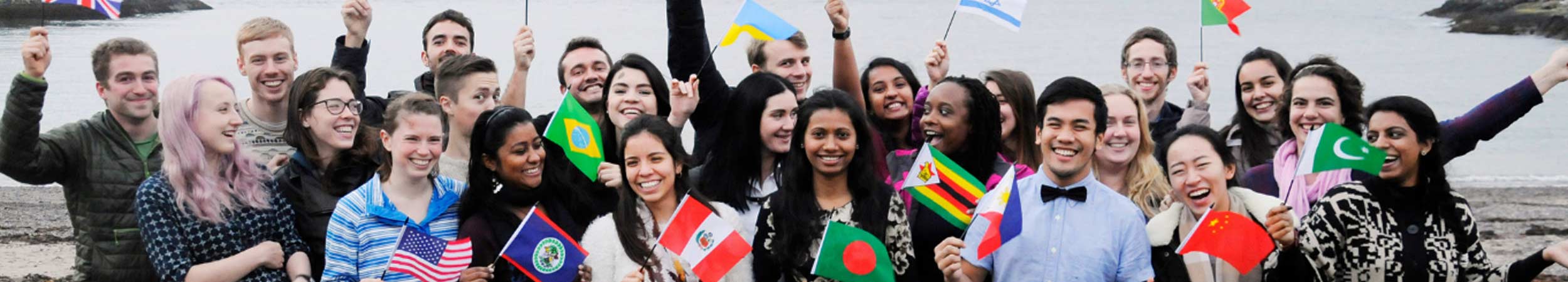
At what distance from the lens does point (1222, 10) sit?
249 inches

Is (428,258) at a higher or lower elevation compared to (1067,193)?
lower

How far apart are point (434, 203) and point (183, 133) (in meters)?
0.65

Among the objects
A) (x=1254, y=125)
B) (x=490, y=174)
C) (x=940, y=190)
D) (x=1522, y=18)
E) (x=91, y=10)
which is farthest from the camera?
(x=1522, y=18)

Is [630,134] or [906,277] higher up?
[630,134]

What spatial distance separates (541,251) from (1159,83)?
2447mm

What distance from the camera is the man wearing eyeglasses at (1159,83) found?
18.9 feet

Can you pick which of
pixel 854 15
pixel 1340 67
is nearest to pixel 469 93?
pixel 1340 67

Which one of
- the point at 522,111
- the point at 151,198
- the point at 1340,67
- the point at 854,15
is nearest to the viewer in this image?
the point at 151,198

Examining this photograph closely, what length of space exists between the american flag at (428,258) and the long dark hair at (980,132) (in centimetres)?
139

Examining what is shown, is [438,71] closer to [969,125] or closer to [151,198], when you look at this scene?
[151,198]

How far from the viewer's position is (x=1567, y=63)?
480 cm

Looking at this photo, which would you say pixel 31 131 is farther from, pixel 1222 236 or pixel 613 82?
pixel 1222 236

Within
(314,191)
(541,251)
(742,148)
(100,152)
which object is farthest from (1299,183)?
(100,152)

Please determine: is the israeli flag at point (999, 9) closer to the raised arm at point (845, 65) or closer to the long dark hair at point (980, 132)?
the raised arm at point (845, 65)
